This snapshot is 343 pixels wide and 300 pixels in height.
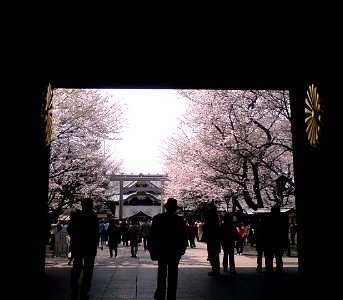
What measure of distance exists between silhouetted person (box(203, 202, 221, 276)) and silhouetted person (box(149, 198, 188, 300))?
409 centimetres

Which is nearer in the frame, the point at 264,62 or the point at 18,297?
the point at 18,297

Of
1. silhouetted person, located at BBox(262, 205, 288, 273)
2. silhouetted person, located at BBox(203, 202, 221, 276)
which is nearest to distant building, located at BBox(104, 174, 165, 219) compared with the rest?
silhouetted person, located at BBox(203, 202, 221, 276)

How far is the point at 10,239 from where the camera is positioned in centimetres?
524

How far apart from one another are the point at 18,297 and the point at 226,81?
5486 mm

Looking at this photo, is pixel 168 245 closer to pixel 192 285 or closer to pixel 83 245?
pixel 83 245

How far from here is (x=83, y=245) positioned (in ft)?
20.3

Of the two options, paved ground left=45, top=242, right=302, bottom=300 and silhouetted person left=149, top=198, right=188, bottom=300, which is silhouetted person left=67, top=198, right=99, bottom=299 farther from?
silhouetted person left=149, top=198, right=188, bottom=300

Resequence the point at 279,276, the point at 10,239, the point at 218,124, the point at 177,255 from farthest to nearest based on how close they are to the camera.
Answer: the point at 218,124 < the point at 279,276 < the point at 177,255 < the point at 10,239

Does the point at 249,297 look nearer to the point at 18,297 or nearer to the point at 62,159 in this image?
the point at 18,297

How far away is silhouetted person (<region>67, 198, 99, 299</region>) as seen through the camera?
20.2ft

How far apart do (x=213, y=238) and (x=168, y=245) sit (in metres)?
4.40

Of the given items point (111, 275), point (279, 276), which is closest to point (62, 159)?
point (111, 275)

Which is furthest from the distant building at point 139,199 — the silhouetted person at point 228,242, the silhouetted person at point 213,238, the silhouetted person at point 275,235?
the silhouetted person at point 275,235

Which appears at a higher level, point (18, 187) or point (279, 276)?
point (18, 187)
